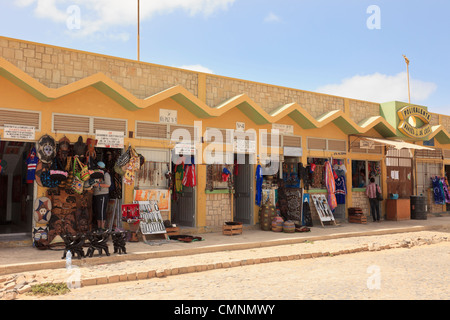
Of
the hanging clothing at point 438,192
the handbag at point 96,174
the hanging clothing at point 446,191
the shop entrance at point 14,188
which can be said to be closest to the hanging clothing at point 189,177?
the handbag at point 96,174

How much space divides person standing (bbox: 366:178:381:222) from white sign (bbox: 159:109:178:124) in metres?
8.03

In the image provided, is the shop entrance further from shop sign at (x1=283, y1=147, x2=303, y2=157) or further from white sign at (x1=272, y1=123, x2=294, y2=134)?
shop sign at (x1=283, y1=147, x2=303, y2=157)

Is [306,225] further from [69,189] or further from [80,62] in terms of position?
[80,62]

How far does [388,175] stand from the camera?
1586 centimetres

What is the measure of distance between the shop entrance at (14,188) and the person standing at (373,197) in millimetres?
11657

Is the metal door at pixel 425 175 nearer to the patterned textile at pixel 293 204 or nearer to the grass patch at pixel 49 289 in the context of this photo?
the patterned textile at pixel 293 204

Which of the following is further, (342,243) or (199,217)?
(199,217)

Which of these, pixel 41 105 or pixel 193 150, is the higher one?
pixel 41 105

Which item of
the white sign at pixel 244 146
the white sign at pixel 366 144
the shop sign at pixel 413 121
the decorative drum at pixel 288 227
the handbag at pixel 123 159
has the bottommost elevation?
the decorative drum at pixel 288 227

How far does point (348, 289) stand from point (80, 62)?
7.91m

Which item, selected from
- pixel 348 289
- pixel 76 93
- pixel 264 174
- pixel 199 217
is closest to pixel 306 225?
pixel 264 174

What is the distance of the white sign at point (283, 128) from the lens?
1273 centimetres

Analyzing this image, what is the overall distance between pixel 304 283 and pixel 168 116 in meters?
6.31

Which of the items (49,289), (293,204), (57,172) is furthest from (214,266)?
(293,204)
